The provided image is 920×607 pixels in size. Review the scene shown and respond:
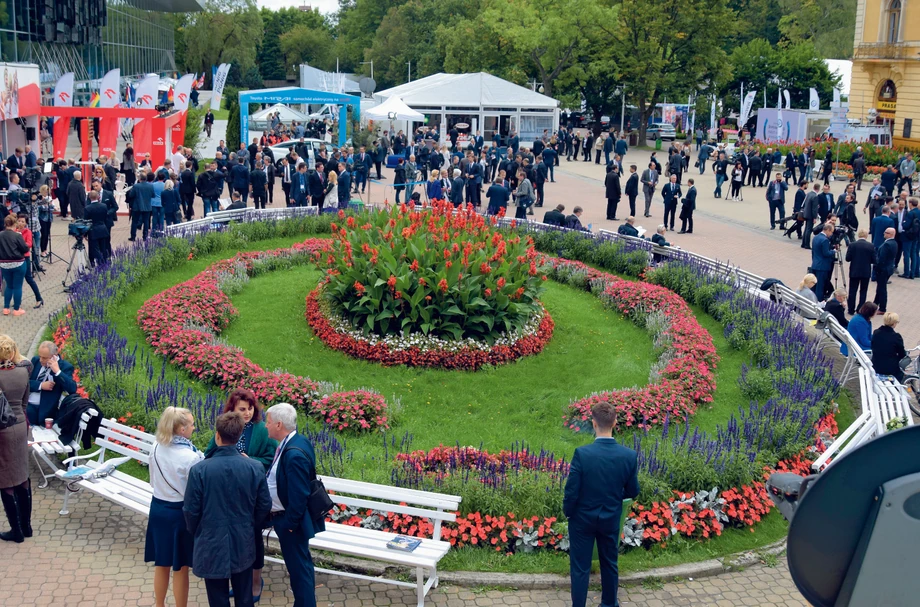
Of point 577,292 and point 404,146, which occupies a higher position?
point 404,146

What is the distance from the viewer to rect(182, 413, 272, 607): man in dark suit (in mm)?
5734

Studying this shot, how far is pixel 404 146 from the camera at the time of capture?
34.4m

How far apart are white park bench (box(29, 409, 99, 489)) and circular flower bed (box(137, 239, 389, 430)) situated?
2127mm

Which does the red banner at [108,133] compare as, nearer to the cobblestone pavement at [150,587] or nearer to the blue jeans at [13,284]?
the blue jeans at [13,284]

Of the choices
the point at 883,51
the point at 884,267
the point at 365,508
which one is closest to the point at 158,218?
the point at 365,508

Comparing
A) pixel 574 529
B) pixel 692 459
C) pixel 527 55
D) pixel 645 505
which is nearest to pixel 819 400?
pixel 692 459

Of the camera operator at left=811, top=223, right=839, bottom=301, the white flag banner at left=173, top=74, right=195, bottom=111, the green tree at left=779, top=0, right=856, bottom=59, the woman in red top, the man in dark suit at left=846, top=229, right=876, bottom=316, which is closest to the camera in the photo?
the woman in red top

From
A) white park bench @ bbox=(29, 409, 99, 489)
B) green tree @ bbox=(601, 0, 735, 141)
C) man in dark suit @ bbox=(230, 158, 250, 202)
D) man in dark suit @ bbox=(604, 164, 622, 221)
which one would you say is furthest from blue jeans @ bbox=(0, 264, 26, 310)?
green tree @ bbox=(601, 0, 735, 141)

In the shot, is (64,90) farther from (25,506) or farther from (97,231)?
(25,506)

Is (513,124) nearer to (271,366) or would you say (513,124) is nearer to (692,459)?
(271,366)

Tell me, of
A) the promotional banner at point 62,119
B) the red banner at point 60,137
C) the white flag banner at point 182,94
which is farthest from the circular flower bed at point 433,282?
the white flag banner at point 182,94

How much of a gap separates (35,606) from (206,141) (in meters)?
37.2

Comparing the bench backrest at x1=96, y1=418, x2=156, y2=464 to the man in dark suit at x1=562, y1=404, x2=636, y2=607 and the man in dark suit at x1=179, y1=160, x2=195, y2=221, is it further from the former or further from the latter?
the man in dark suit at x1=179, y1=160, x2=195, y2=221

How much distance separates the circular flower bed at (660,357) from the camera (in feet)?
33.8
